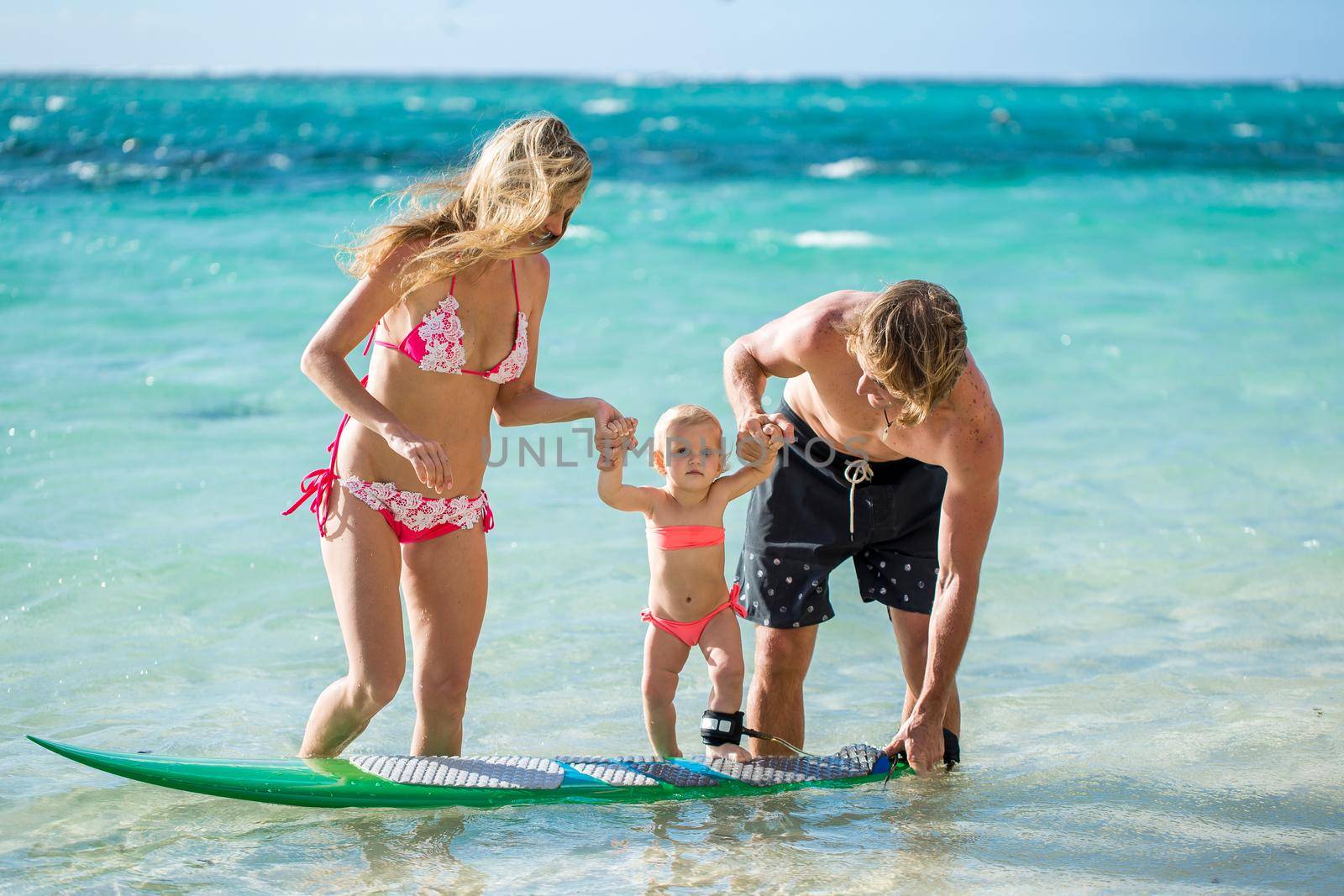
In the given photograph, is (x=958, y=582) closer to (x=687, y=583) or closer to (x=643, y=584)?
(x=687, y=583)

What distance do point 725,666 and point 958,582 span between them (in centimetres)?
75

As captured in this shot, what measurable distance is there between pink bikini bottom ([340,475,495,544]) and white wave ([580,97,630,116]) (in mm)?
50494

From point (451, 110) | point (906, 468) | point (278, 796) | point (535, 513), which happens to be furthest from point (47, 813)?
point (451, 110)

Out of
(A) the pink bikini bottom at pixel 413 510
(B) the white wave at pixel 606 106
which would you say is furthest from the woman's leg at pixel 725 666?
(B) the white wave at pixel 606 106

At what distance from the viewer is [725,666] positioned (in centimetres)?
359

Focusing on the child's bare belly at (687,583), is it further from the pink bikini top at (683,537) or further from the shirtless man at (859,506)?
the shirtless man at (859,506)

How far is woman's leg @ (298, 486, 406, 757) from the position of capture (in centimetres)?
319

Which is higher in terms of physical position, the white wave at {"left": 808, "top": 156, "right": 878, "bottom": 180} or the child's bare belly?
the white wave at {"left": 808, "top": 156, "right": 878, "bottom": 180}

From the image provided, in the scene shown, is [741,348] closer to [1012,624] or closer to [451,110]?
[1012,624]

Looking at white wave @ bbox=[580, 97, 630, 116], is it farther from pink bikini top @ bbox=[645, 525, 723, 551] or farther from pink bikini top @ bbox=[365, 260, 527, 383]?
pink bikini top @ bbox=[365, 260, 527, 383]

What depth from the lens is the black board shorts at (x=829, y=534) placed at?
3.63 m

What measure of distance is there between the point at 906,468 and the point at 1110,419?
5.31 m

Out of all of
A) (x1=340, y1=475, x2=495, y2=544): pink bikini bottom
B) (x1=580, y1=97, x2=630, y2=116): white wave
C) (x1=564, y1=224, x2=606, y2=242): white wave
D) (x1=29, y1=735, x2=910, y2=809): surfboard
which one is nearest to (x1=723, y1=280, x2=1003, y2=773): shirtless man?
(x1=29, y1=735, x2=910, y2=809): surfboard

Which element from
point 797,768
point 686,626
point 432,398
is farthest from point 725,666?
point 432,398
